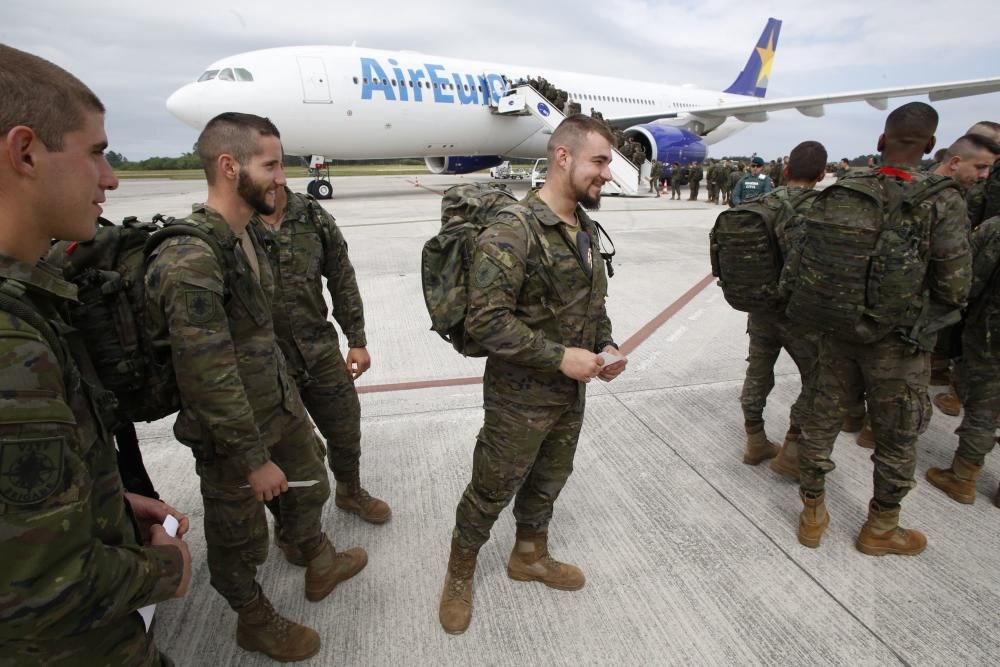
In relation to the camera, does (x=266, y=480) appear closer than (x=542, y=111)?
Yes

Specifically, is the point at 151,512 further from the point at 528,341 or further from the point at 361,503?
the point at 361,503

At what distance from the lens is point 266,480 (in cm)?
169

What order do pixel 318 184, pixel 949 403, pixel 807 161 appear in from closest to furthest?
1. pixel 807 161
2. pixel 949 403
3. pixel 318 184

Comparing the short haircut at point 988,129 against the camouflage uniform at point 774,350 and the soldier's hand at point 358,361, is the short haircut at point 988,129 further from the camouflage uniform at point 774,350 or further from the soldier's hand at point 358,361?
the soldier's hand at point 358,361

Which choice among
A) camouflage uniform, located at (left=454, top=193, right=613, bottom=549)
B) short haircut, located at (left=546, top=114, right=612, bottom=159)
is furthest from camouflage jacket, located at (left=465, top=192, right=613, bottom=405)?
short haircut, located at (left=546, top=114, right=612, bottom=159)

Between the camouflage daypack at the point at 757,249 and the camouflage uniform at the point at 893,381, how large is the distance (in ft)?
1.42

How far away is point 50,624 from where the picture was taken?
0.91 m

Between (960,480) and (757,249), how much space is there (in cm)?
172

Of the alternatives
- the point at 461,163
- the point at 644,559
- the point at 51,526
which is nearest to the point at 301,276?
the point at 51,526

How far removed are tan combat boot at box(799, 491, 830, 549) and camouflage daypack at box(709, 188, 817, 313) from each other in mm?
1044

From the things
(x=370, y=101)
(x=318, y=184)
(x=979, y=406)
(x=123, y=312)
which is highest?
(x=370, y=101)

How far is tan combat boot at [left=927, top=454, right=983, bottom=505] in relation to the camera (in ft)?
9.36

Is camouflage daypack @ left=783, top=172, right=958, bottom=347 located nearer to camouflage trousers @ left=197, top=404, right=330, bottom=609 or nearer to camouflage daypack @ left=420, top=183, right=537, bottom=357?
camouflage daypack @ left=420, top=183, right=537, bottom=357

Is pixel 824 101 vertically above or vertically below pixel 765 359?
above
